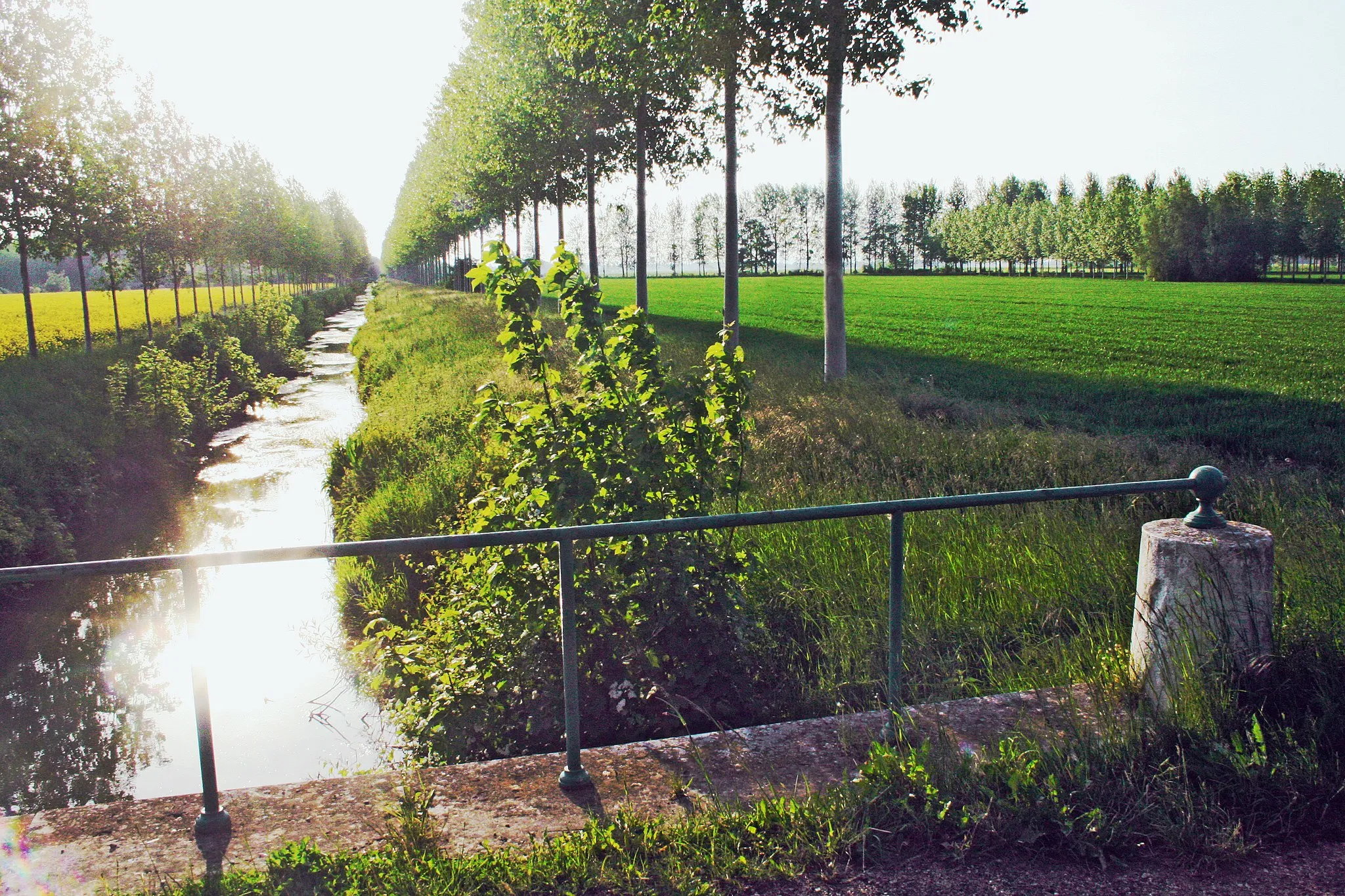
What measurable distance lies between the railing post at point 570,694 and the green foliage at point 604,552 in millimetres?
1219

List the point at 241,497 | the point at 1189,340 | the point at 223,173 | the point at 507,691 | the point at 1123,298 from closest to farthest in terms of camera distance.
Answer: the point at 507,691 → the point at 241,497 → the point at 1189,340 → the point at 223,173 → the point at 1123,298

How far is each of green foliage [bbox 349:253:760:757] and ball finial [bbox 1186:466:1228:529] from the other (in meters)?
2.20

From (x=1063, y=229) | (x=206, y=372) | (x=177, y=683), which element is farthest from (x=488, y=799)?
(x=1063, y=229)

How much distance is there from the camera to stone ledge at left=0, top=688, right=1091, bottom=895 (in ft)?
9.40

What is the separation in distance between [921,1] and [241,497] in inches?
511

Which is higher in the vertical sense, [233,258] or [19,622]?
[233,258]

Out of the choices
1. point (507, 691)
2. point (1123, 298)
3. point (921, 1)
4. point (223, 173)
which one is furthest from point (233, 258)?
point (1123, 298)

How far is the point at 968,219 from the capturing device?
140875mm

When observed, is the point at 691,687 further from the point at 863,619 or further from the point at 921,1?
the point at 921,1

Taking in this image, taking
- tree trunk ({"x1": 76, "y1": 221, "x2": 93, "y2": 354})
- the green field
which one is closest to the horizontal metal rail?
the green field

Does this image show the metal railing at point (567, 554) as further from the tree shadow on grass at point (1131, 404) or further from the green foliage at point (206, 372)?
the green foliage at point (206, 372)

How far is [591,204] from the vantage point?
3034 centimetres

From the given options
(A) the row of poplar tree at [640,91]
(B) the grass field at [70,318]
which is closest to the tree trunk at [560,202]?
(A) the row of poplar tree at [640,91]

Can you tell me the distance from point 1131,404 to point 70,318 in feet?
132
